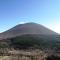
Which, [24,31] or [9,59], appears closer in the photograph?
[9,59]

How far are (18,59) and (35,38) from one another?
26590 mm

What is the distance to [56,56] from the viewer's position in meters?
11.6

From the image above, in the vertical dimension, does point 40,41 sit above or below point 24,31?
below

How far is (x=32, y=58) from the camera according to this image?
13.2 m

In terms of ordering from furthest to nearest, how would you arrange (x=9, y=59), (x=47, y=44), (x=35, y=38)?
(x=35, y=38) < (x=47, y=44) < (x=9, y=59)

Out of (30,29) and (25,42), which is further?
(30,29)

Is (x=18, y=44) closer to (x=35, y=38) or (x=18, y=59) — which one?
(x=35, y=38)

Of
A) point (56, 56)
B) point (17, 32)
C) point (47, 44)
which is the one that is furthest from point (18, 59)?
point (17, 32)

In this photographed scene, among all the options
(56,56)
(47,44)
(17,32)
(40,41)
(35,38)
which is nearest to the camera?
(56,56)

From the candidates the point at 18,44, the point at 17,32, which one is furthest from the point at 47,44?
the point at 17,32

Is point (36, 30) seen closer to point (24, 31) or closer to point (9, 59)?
point (24, 31)

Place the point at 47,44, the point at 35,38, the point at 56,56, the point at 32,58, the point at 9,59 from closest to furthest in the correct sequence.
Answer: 1. the point at 56,56
2. the point at 9,59
3. the point at 32,58
4. the point at 47,44
5. the point at 35,38

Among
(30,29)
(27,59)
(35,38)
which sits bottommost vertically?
(27,59)

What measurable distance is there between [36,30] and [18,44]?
1716 cm
